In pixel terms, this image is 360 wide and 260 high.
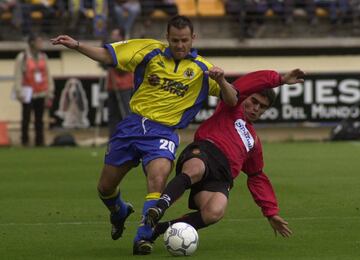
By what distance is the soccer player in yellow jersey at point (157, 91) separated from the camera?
9344 mm

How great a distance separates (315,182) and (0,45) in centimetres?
1166

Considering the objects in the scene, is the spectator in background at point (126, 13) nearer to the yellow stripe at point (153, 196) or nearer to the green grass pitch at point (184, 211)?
the green grass pitch at point (184, 211)

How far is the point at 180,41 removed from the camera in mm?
9336

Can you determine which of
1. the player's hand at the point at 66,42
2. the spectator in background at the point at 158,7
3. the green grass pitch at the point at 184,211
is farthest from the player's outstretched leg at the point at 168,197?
the spectator in background at the point at 158,7

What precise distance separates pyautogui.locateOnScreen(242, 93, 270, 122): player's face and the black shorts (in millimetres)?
473

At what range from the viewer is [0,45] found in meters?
25.4

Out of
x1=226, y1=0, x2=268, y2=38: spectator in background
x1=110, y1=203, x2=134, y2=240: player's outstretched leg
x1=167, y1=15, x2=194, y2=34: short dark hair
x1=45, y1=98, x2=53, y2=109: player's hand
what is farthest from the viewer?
x1=226, y1=0, x2=268, y2=38: spectator in background

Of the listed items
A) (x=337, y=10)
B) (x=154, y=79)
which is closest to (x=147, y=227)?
(x=154, y=79)

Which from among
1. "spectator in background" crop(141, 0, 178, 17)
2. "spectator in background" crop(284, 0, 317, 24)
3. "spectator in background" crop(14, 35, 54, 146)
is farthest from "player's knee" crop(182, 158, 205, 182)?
"spectator in background" crop(284, 0, 317, 24)

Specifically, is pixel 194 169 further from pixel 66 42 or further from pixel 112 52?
pixel 66 42

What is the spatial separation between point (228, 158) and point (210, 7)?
59.7 feet

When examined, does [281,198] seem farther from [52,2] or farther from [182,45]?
[52,2]

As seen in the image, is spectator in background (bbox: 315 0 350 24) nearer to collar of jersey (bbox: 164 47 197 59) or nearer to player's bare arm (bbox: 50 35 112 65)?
collar of jersey (bbox: 164 47 197 59)

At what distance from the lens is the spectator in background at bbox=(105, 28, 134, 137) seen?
21297mm
